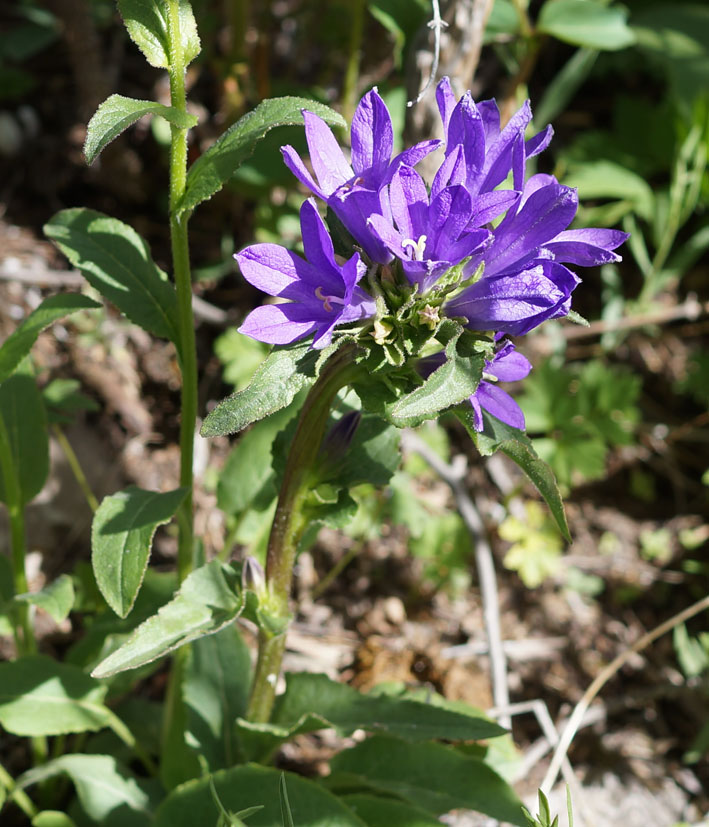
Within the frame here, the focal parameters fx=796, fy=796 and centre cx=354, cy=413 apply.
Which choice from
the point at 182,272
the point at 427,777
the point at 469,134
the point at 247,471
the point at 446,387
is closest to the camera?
the point at 446,387

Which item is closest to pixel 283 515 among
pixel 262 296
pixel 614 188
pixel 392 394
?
pixel 392 394

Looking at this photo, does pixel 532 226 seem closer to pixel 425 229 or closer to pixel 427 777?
pixel 425 229

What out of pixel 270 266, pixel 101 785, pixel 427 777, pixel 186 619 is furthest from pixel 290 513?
pixel 101 785

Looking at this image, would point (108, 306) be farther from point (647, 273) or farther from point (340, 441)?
point (647, 273)

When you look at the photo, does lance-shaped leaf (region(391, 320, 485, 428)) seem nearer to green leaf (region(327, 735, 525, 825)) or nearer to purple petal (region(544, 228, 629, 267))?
purple petal (region(544, 228, 629, 267))

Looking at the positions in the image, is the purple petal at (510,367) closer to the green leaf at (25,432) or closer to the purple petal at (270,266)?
the purple petal at (270,266)

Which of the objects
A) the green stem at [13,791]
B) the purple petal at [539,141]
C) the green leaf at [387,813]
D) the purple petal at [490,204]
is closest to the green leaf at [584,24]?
the purple petal at [539,141]

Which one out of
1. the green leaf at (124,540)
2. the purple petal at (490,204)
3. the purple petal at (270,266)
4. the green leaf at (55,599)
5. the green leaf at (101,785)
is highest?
the purple petal at (490,204)
